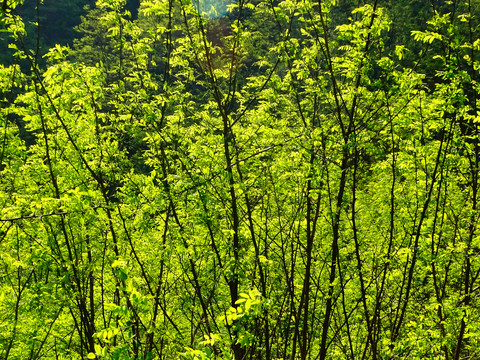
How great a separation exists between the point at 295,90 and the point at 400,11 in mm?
50527

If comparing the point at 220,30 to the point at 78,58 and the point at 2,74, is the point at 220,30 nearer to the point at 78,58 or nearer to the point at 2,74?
the point at 78,58

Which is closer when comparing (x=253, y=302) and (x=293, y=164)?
(x=253, y=302)

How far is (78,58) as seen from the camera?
55406 millimetres

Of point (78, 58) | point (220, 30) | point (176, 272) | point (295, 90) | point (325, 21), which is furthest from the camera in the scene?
point (220, 30)

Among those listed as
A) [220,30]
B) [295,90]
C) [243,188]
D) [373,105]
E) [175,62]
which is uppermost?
[220,30]

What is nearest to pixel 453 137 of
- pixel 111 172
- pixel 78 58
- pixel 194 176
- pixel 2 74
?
pixel 194 176

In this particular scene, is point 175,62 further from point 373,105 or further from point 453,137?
point 453,137

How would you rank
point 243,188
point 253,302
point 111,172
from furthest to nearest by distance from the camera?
point 111,172
point 243,188
point 253,302

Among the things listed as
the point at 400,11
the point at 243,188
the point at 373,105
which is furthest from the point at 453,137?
the point at 400,11

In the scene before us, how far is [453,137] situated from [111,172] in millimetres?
5816

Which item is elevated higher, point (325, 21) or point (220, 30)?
point (220, 30)

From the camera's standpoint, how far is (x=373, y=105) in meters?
5.30

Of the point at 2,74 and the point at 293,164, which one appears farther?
the point at 293,164

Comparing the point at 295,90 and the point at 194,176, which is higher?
the point at 295,90
